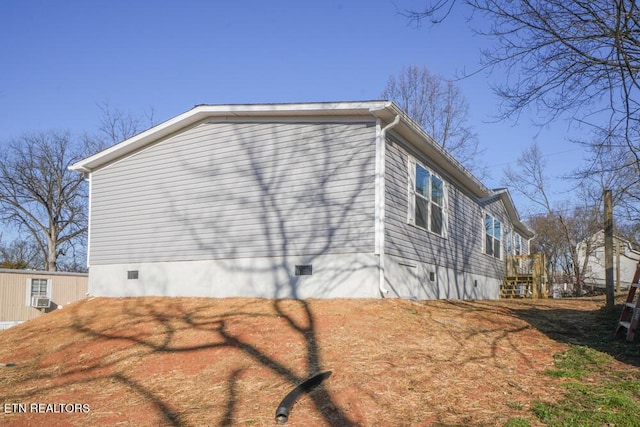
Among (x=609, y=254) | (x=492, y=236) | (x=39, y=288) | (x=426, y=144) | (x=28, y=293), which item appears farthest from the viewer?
(x=39, y=288)

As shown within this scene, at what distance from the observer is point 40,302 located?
2292 centimetres

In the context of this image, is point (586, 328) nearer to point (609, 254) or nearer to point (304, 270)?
point (609, 254)

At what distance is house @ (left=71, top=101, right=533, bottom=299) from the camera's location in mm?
11125

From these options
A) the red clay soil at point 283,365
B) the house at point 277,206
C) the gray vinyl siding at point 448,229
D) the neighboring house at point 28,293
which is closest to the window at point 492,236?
the gray vinyl siding at point 448,229

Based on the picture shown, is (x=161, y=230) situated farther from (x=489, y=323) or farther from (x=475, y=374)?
(x=475, y=374)

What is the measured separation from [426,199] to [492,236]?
26.6ft

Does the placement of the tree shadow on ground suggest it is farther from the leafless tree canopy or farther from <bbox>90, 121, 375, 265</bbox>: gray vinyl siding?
the leafless tree canopy

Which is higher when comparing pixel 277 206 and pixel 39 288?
pixel 277 206

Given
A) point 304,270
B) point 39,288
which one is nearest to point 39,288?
point 39,288

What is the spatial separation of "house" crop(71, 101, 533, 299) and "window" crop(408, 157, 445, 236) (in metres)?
0.05

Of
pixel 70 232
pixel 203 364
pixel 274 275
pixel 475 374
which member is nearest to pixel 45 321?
pixel 274 275

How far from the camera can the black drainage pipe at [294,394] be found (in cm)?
560

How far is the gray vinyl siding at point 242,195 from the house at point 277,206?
1.0 inches

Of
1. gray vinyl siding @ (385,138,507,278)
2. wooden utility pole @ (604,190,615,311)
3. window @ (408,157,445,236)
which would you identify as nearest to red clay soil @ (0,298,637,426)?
wooden utility pole @ (604,190,615,311)
